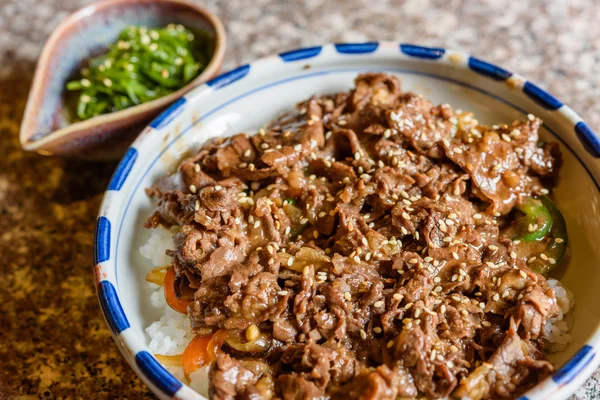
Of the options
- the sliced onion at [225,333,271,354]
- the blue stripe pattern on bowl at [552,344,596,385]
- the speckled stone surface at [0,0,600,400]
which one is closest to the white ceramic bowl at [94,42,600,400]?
the blue stripe pattern on bowl at [552,344,596,385]

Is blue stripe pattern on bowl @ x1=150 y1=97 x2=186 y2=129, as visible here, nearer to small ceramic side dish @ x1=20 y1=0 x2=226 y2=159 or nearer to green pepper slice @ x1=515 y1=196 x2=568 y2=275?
small ceramic side dish @ x1=20 y1=0 x2=226 y2=159

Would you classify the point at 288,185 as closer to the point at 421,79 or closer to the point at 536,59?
the point at 421,79

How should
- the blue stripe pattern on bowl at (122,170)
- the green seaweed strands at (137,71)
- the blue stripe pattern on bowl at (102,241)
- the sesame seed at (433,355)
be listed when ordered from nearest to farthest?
the sesame seed at (433,355) < the blue stripe pattern on bowl at (102,241) < the blue stripe pattern on bowl at (122,170) < the green seaweed strands at (137,71)

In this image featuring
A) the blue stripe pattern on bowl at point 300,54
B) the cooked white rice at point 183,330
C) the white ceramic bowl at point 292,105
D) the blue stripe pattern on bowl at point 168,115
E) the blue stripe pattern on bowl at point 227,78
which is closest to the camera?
the white ceramic bowl at point 292,105

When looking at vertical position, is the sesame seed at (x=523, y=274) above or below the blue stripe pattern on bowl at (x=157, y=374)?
above

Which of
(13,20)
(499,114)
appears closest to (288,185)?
(499,114)

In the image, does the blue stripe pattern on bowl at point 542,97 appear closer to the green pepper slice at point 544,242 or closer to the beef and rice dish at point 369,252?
the beef and rice dish at point 369,252

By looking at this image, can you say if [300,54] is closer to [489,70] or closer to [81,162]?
[489,70]

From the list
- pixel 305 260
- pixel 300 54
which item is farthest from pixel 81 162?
pixel 305 260

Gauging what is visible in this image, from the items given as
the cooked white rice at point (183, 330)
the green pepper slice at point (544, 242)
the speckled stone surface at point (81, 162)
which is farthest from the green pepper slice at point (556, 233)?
the speckled stone surface at point (81, 162)
